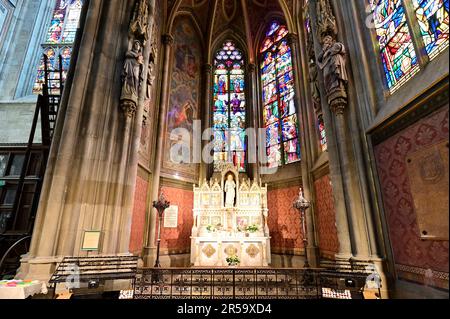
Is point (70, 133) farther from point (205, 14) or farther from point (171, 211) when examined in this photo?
point (205, 14)

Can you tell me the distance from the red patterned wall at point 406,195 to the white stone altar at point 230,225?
5.28 metres

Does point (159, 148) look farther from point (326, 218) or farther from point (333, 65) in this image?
point (333, 65)

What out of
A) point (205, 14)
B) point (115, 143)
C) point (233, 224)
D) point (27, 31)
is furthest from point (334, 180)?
point (27, 31)

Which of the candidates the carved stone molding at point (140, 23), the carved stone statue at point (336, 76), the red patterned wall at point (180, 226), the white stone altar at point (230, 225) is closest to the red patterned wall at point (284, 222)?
the white stone altar at point (230, 225)

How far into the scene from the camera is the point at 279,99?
13.8 meters

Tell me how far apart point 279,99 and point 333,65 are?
7.11m

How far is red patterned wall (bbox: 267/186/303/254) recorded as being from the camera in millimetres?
10844

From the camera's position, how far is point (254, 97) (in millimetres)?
14820

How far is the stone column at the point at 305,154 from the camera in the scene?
961 cm

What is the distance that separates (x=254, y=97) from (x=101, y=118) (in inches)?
402

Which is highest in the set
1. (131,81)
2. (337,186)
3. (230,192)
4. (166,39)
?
(166,39)

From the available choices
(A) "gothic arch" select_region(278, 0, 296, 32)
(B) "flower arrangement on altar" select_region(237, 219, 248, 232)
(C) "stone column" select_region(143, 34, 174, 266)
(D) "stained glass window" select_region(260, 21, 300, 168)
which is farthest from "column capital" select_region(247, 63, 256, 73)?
(B) "flower arrangement on altar" select_region(237, 219, 248, 232)

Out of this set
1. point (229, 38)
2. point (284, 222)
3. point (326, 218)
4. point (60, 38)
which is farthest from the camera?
point (229, 38)

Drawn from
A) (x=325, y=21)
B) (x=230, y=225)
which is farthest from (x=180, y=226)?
(x=325, y=21)
